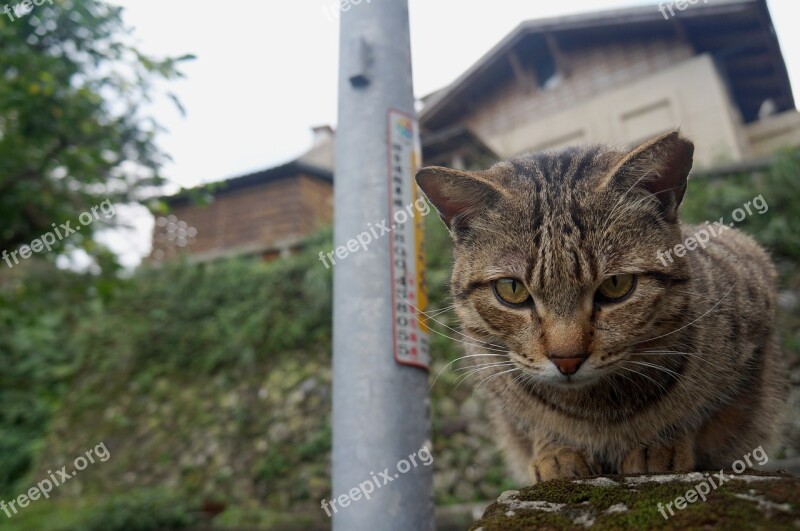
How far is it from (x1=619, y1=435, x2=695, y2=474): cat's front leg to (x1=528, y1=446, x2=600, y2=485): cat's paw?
123mm

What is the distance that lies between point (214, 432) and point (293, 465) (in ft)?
4.65

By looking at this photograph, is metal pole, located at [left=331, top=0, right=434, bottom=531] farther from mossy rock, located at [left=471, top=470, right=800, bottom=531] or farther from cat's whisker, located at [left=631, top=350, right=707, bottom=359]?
cat's whisker, located at [left=631, top=350, right=707, bottom=359]

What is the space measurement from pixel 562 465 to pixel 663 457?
0.98 feet

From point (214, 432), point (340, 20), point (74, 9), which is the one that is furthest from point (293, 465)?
point (340, 20)

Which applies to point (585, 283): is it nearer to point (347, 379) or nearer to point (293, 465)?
point (347, 379)

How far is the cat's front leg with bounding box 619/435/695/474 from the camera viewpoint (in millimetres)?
1688

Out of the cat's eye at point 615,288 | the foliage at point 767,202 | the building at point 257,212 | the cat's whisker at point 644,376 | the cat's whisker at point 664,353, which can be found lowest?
the cat's whisker at point 644,376

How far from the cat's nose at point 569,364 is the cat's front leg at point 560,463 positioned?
455 mm

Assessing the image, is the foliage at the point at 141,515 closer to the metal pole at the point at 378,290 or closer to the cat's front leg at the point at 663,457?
the metal pole at the point at 378,290

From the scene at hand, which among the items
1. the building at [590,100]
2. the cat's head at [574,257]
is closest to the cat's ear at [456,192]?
the cat's head at [574,257]

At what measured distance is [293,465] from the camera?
21.0ft

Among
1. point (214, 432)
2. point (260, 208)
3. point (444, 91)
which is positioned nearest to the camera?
point (214, 432)

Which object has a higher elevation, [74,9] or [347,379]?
[74,9]

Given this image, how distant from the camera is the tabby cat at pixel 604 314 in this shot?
5.08 ft
